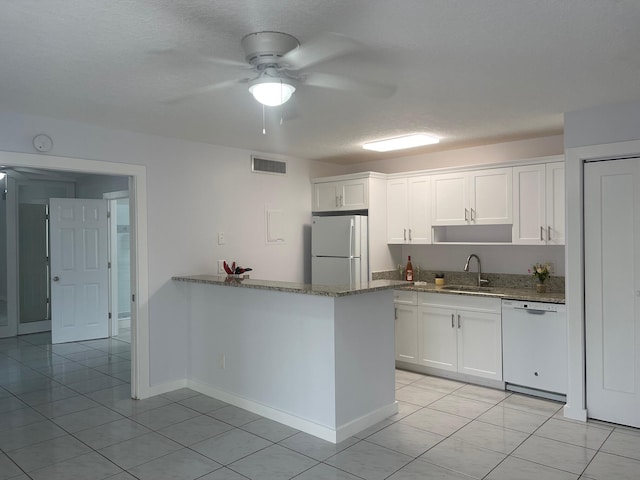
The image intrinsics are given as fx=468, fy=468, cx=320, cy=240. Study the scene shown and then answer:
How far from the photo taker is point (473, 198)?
4.71 metres

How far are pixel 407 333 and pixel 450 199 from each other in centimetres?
148

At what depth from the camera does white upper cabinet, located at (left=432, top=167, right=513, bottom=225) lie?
14.8 ft

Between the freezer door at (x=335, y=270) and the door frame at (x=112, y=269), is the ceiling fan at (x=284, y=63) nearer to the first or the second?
the freezer door at (x=335, y=270)

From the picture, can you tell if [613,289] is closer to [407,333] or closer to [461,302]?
[461,302]

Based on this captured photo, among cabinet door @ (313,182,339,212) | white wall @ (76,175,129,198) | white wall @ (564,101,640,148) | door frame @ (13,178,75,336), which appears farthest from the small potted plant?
door frame @ (13,178,75,336)

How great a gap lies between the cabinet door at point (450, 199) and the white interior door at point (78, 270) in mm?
4747

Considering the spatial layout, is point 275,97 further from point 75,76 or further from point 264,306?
point 264,306

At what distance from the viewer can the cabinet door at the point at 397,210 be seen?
17.3 feet

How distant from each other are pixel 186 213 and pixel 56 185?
4.19 m

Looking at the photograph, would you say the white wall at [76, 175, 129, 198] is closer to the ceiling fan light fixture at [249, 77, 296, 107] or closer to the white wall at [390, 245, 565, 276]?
the white wall at [390, 245, 565, 276]

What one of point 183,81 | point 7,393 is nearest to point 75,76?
point 183,81

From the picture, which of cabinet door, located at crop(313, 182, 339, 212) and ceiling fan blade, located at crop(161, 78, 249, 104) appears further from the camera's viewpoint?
cabinet door, located at crop(313, 182, 339, 212)

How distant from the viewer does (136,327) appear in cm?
417

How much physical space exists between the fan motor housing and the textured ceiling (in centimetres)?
5
